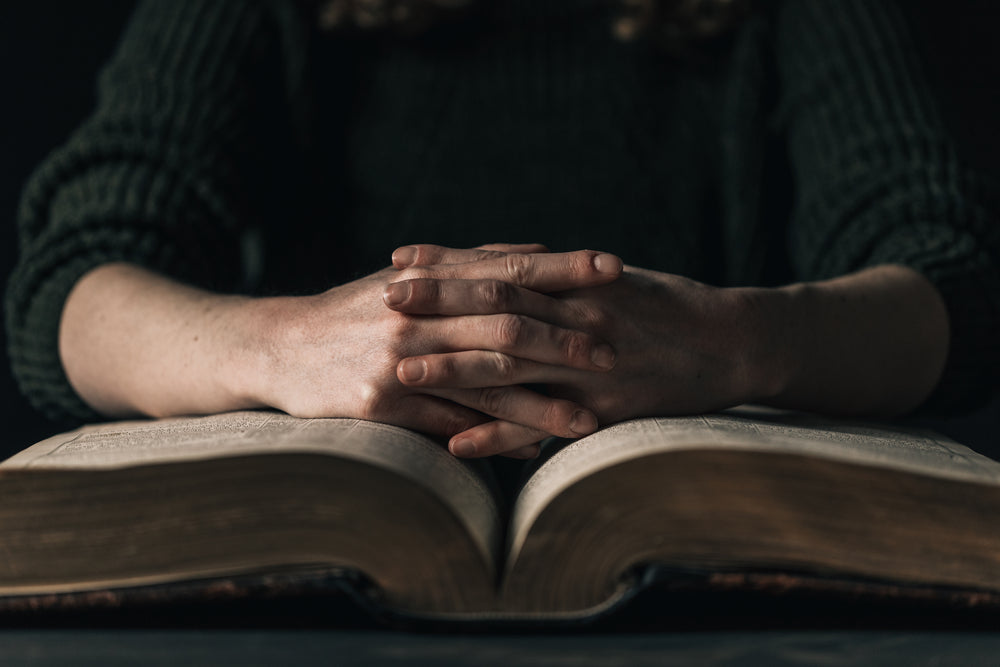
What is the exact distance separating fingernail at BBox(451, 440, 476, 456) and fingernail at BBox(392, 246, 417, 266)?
0.15 metres

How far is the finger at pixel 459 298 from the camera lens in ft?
1.95

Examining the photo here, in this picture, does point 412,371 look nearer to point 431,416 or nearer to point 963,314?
point 431,416

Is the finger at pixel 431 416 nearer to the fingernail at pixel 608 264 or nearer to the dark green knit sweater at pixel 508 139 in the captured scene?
the fingernail at pixel 608 264

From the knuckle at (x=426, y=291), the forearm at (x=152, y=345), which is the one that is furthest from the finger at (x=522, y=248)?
the forearm at (x=152, y=345)

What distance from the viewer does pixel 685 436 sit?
1.65 ft

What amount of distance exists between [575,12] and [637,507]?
40.6 inches

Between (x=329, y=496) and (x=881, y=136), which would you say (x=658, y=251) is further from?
(x=329, y=496)

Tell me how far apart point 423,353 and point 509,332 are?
0.23ft

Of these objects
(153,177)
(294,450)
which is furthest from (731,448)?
(153,177)

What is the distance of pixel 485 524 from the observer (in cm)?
50

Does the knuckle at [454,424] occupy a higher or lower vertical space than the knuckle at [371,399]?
lower

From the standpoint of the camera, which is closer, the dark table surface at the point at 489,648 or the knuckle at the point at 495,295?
the dark table surface at the point at 489,648

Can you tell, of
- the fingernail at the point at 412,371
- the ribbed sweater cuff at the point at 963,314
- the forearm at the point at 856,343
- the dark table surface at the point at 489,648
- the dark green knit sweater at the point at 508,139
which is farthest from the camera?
the dark green knit sweater at the point at 508,139

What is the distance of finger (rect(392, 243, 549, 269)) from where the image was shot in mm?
651
